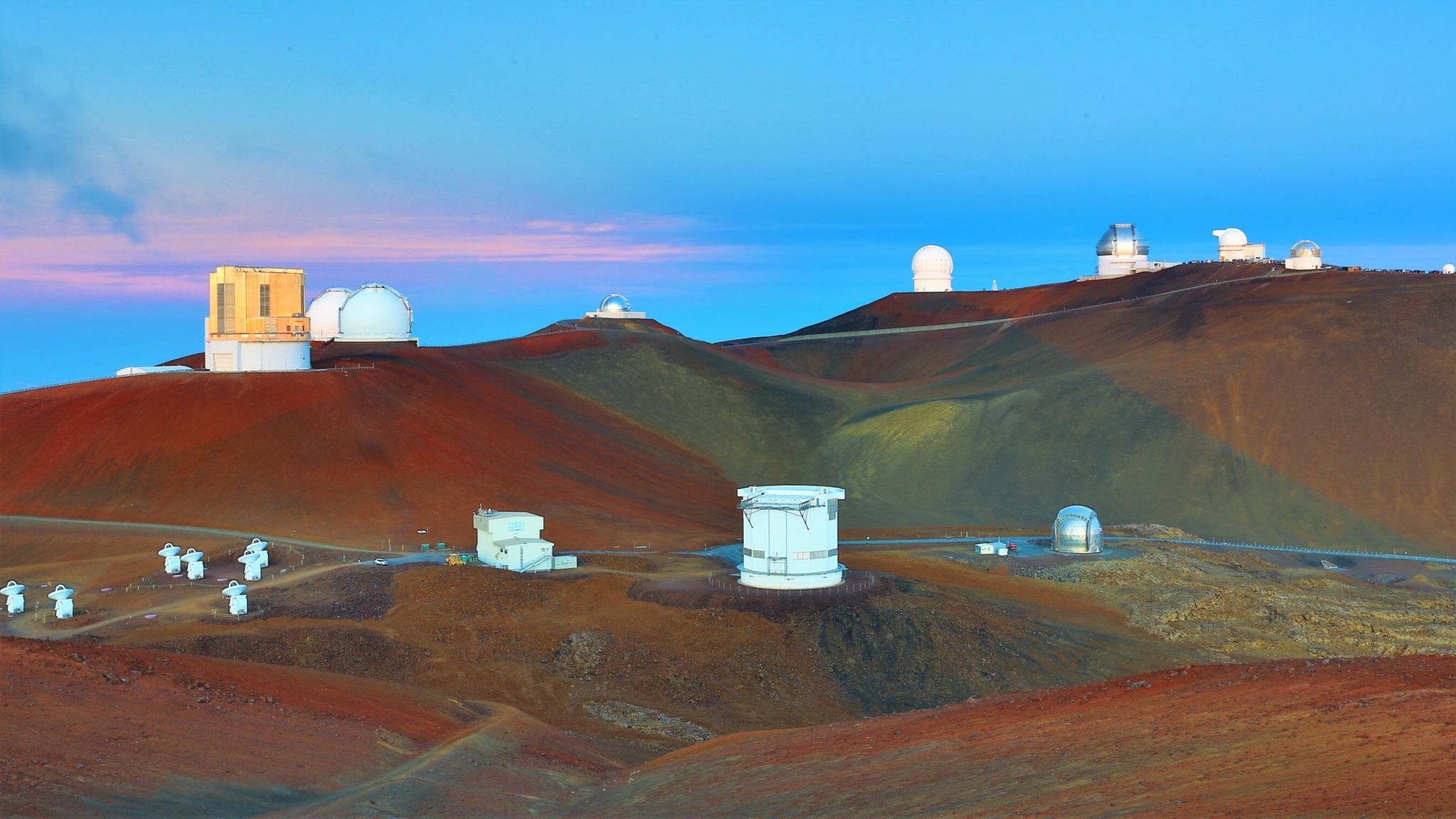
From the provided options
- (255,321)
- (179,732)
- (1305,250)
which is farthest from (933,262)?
Result: (179,732)

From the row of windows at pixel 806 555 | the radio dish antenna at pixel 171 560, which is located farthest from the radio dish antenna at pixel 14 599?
the row of windows at pixel 806 555

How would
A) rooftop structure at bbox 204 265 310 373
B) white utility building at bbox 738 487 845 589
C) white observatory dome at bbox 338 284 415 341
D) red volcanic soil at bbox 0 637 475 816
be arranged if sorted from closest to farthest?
red volcanic soil at bbox 0 637 475 816 < white utility building at bbox 738 487 845 589 < rooftop structure at bbox 204 265 310 373 < white observatory dome at bbox 338 284 415 341

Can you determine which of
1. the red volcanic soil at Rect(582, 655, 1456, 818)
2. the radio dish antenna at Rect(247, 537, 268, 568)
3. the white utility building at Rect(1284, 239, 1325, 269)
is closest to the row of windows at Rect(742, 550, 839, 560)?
the radio dish antenna at Rect(247, 537, 268, 568)

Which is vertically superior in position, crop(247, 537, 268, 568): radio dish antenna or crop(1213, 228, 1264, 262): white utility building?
crop(1213, 228, 1264, 262): white utility building

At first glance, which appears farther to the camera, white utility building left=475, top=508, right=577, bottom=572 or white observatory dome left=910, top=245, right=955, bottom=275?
white observatory dome left=910, top=245, right=955, bottom=275

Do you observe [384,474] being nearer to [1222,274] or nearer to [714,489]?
[714,489]

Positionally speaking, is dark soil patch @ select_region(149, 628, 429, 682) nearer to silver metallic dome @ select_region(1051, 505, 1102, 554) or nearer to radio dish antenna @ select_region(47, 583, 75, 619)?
radio dish antenna @ select_region(47, 583, 75, 619)

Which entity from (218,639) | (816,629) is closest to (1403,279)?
(816,629)
